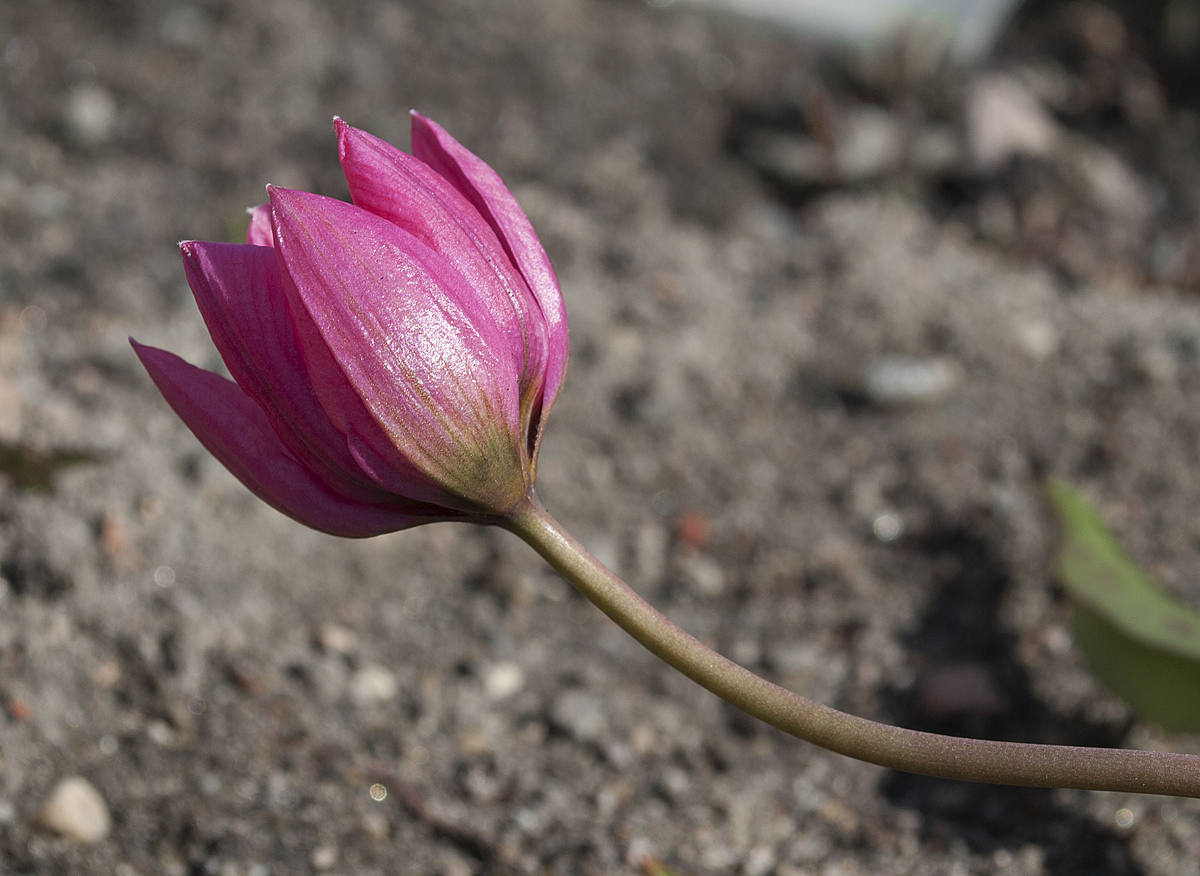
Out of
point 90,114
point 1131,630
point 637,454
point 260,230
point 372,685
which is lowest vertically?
point 372,685

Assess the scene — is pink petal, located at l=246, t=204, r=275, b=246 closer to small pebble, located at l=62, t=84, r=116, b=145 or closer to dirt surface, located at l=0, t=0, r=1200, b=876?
dirt surface, located at l=0, t=0, r=1200, b=876

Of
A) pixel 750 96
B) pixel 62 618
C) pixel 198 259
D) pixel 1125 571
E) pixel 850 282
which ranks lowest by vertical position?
pixel 62 618

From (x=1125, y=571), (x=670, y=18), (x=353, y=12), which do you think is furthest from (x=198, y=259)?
(x=670, y=18)

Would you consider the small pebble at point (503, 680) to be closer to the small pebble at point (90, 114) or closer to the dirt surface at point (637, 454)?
the dirt surface at point (637, 454)

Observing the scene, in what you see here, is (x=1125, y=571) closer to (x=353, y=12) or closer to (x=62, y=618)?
(x=62, y=618)

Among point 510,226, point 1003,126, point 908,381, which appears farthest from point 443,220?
point 1003,126

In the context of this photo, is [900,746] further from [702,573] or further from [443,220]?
[702,573]
